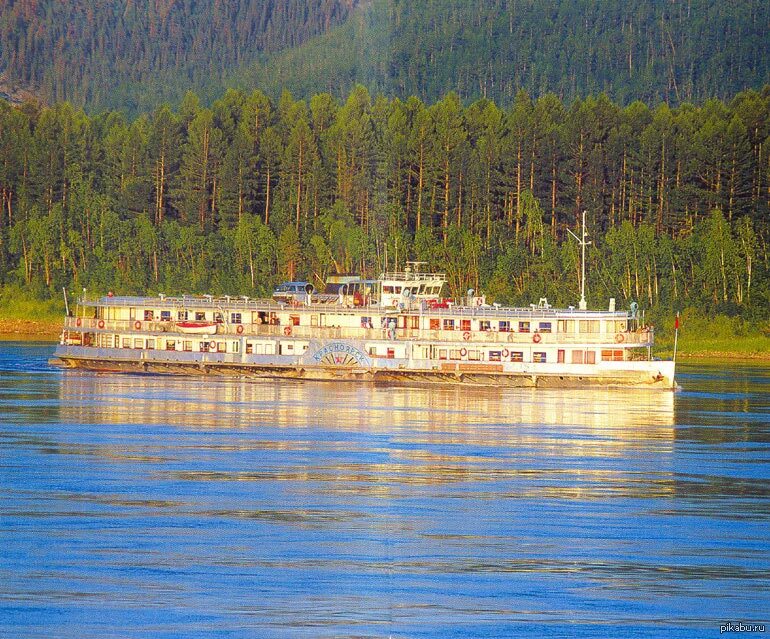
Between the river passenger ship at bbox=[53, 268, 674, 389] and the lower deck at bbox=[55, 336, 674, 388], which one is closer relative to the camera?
the lower deck at bbox=[55, 336, 674, 388]

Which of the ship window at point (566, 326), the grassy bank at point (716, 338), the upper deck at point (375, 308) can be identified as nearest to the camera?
the ship window at point (566, 326)

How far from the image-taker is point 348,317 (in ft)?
265

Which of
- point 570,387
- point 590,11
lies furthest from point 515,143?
point 590,11

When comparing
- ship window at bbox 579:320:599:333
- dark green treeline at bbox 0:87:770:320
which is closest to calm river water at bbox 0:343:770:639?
ship window at bbox 579:320:599:333

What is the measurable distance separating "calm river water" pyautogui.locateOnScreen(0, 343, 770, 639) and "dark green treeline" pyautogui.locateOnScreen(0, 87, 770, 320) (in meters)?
47.6

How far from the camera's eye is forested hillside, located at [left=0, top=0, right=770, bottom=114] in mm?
166750

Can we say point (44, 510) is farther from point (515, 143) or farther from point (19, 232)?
point (19, 232)

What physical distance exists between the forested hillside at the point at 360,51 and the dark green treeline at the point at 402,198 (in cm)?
2789

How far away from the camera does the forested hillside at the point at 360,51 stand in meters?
167

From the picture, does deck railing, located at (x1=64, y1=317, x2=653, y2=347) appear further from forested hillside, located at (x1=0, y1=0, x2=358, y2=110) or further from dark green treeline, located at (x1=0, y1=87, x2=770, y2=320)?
forested hillside, located at (x1=0, y1=0, x2=358, y2=110)

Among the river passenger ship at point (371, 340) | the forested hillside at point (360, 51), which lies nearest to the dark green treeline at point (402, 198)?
the forested hillside at point (360, 51)

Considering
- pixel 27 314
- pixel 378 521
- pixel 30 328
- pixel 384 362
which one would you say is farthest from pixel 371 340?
pixel 27 314

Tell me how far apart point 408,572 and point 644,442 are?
22.0m

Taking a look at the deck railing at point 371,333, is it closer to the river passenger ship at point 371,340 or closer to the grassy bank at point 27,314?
the river passenger ship at point 371,340
